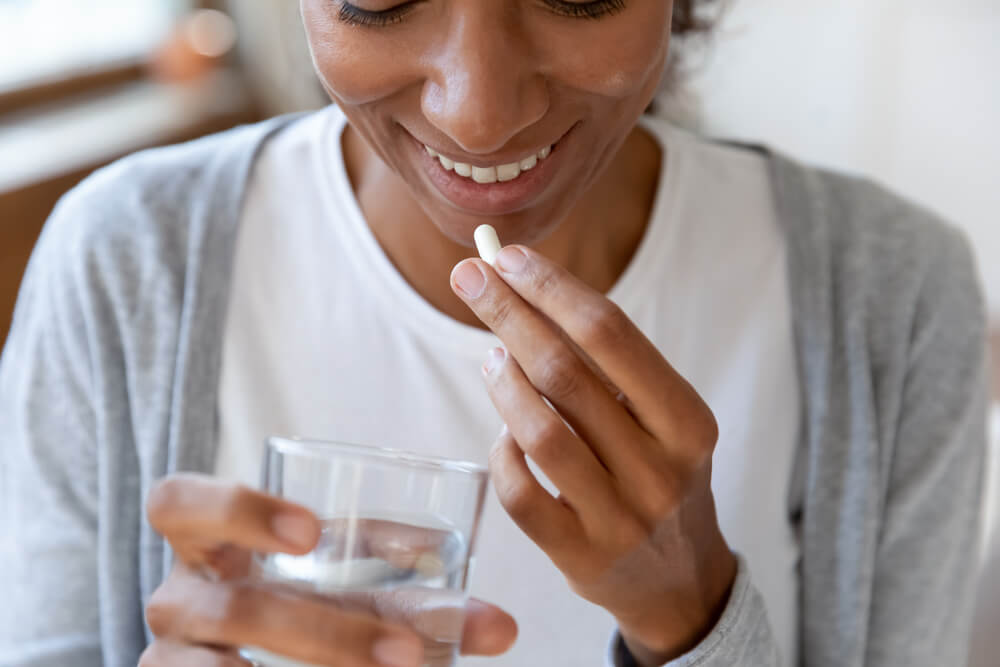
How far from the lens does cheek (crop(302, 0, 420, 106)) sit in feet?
2.25

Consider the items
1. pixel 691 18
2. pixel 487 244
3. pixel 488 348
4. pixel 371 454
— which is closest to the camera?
pixel 371 454

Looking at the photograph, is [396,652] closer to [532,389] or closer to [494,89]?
[532,389]

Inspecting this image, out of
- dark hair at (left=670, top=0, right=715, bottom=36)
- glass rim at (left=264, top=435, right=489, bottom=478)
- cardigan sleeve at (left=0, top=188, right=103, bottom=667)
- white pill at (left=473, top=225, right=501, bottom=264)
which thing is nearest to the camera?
glass rim at (left=264, top=435, right=489, bottom=478)

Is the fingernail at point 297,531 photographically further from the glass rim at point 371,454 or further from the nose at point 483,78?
the nose at point 483,78

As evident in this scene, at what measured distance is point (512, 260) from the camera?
58 cm

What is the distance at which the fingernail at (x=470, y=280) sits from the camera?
574mm

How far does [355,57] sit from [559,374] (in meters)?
0.28

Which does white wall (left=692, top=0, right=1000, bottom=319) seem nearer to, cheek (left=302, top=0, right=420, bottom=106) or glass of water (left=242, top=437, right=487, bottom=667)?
cheek (left=302, top=0, right=420, bottom=106)

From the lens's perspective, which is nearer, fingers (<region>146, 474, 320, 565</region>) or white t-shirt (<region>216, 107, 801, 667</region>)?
fingers (<region>146, 474, 320, 565</region>)

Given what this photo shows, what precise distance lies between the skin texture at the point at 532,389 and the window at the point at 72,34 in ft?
5.71

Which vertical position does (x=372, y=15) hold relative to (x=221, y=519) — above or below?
above

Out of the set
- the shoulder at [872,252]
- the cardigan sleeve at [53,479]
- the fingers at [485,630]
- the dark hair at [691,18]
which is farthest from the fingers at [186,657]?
the dark hair at [691,18]

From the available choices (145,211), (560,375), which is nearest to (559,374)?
(560,375)

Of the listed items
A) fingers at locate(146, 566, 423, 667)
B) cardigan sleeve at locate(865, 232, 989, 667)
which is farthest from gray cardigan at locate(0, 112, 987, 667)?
fingers at locate(146, 566, 423, 667)
